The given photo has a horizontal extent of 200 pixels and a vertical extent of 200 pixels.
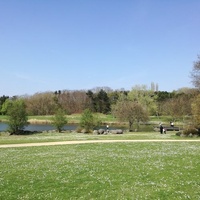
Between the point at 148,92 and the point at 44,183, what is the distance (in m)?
94.4

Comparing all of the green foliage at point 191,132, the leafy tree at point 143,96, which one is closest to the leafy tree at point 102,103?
the leafy tree at point 143,96

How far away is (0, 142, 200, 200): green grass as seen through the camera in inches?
458

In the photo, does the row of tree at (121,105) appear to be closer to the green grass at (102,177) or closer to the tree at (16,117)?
the tree at (16,117)

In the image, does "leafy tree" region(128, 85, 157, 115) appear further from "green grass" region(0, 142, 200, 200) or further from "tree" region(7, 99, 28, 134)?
"green grass" region(0, 142, 200, 200)

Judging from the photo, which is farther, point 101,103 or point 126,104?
point 101,103

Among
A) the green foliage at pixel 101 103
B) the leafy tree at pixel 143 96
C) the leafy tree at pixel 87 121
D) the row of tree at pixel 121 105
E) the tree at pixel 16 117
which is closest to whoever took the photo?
the tree at pixel 16 117

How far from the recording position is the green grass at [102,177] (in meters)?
11.6

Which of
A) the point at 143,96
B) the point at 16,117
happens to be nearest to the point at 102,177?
the point at 16,117

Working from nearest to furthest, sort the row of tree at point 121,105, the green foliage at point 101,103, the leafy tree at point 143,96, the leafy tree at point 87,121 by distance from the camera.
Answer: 1. the row of tree at point 121,105
2. the leafy tree at point 87,121
3. the leafy tree at point 143,96
4. the green foliage at point 101,103

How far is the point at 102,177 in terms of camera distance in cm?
1396

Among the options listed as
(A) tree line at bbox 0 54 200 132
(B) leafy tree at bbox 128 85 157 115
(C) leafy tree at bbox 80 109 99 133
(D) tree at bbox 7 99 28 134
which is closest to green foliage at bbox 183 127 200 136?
(A) tree line at bbox 0 54 200 132

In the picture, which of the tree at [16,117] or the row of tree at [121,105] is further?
the row of tree at [121,105]

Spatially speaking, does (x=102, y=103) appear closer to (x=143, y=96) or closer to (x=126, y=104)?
Result: (x=143, y=96)

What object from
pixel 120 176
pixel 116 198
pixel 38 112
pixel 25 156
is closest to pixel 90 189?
pixel 116 198
